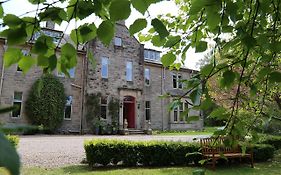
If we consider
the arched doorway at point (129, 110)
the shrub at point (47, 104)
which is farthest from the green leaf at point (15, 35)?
the arched doorway at point (129, 110)

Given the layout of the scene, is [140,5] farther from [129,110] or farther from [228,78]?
[129,110]

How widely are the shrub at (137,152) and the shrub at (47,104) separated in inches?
493

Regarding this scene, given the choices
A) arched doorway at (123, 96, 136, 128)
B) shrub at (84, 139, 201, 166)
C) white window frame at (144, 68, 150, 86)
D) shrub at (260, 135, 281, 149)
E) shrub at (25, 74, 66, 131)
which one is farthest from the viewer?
white window frame at (144, 68, 150, 86)

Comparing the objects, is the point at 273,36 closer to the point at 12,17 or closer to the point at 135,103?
the point at 12,17

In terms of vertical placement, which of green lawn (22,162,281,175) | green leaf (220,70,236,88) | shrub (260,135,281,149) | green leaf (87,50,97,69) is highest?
green leaf (87,50,97,69)

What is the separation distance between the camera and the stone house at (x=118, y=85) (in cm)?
2197

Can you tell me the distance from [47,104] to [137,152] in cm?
1378

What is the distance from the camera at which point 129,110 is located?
2722 centimetres

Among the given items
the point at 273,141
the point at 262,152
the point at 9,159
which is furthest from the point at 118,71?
the point at 9,159

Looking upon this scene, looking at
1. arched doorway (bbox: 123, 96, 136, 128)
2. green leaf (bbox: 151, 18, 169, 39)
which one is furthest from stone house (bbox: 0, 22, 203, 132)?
green leaf (bbox: 151, 18, 169, 39)

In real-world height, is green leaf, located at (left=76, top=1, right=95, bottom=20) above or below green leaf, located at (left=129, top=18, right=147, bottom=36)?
above

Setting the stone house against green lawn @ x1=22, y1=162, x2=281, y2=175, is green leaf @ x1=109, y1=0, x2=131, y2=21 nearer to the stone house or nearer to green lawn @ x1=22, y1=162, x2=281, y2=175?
green lawn @ x1=22, y1=162, x2=281, y2=175

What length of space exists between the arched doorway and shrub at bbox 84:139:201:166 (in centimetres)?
1633

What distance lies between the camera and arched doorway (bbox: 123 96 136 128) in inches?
1055
